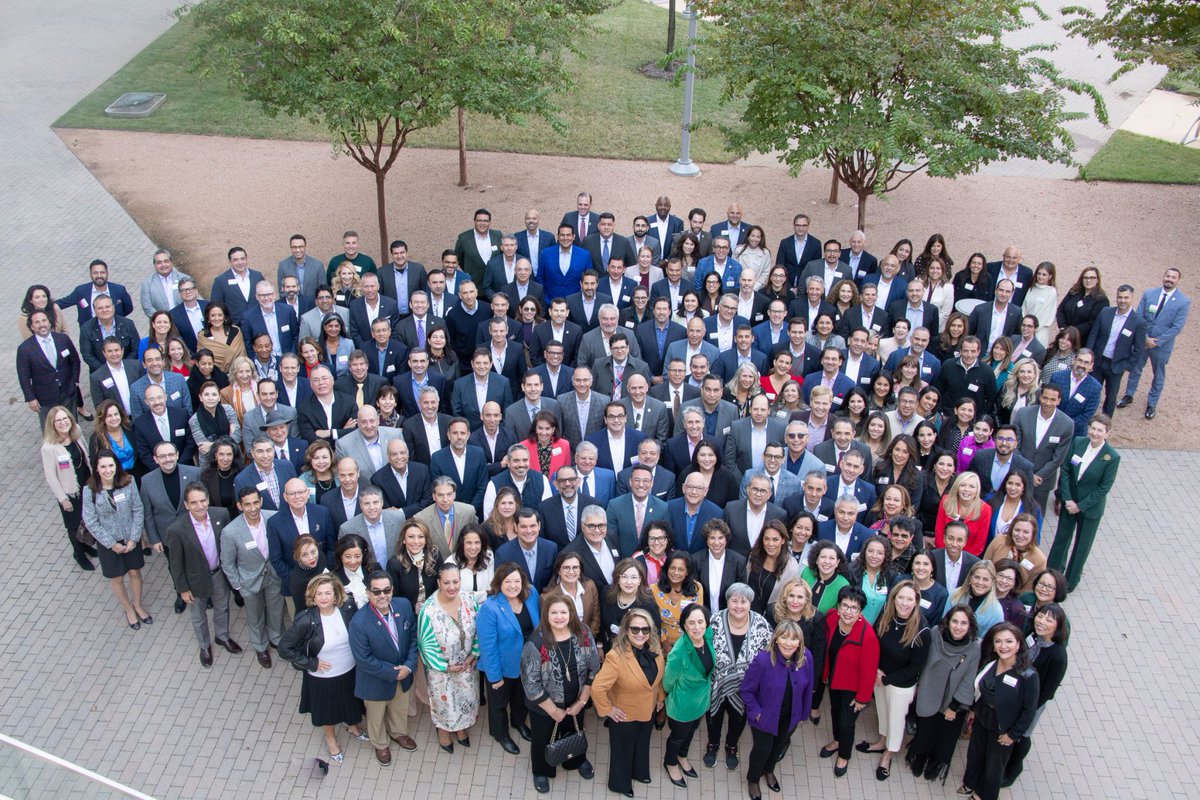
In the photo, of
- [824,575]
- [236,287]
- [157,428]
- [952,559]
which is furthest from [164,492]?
[952,559]

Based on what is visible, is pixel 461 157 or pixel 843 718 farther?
pixel 461 157

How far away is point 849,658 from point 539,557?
2.41 meters

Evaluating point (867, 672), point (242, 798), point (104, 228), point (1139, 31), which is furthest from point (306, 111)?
point (1139, 31)

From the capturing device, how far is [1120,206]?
18.0 meters

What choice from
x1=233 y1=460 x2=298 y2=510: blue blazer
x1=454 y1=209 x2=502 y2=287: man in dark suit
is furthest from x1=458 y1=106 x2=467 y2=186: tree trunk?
x1=233 y1=460 x2=298 y2=510: blue blazer

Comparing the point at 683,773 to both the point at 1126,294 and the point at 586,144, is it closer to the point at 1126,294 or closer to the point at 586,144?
the point at 1126,294

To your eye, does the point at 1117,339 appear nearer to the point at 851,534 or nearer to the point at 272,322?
the point at 851,534

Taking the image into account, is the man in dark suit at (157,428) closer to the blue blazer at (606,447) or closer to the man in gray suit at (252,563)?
the man in gray suit at (252,563)

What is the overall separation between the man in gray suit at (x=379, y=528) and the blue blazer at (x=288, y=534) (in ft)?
0.48

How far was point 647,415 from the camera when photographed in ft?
32.9

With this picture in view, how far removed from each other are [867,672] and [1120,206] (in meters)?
13.3

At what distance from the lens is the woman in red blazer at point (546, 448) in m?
9.50

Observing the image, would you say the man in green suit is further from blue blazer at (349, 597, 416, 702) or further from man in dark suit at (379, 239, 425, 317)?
man in dark suit at (379, 239, 425, 317)

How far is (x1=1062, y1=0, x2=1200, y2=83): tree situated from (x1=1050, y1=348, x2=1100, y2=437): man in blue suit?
23.2ft
